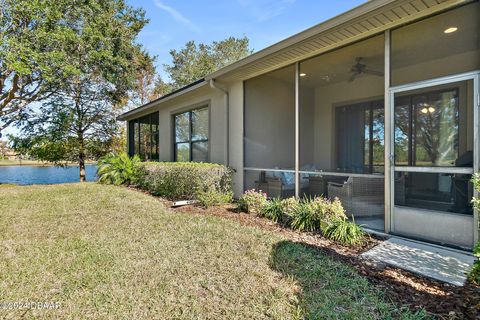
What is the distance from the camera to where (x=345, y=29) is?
4.16m

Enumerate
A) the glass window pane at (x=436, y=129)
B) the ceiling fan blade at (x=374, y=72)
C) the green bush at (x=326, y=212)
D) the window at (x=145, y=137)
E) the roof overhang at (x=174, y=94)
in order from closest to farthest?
the glass window pane at (x=436, y=129)
the green bush at (x=326, y=212)
the ceiling fan blade at (x=374, y=72)
the roof overhang at (x=174, y=94)
the window at (x=145, y=137)

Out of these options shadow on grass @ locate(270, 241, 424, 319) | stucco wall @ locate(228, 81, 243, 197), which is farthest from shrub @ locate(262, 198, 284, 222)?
stucco wall @ locate(228, 81, 243, 197)

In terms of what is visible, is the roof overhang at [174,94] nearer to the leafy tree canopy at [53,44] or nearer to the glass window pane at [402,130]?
the leafy tree canopy at [53,44]

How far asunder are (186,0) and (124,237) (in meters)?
9.29

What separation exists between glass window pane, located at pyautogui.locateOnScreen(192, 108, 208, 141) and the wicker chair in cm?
484

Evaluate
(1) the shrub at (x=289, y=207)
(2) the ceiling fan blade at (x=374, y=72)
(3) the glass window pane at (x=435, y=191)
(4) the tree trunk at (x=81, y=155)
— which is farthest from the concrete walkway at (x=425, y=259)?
(4) the tree trunk at (x=81, y=155)

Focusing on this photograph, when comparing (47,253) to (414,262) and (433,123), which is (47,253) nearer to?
(414,262)

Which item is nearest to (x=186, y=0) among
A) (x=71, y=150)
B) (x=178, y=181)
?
(x=178, y=181)

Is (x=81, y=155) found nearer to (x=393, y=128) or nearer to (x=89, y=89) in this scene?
(x=89, y=89)

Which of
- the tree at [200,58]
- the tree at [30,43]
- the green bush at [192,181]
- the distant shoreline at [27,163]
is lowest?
the green bush at [192,181]

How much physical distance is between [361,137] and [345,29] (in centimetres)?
286

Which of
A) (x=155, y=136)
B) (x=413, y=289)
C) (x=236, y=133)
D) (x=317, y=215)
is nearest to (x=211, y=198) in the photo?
(x=236, y=133)

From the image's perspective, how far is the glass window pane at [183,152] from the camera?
31.3 ft

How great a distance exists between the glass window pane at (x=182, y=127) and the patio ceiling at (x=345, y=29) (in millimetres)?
3964
